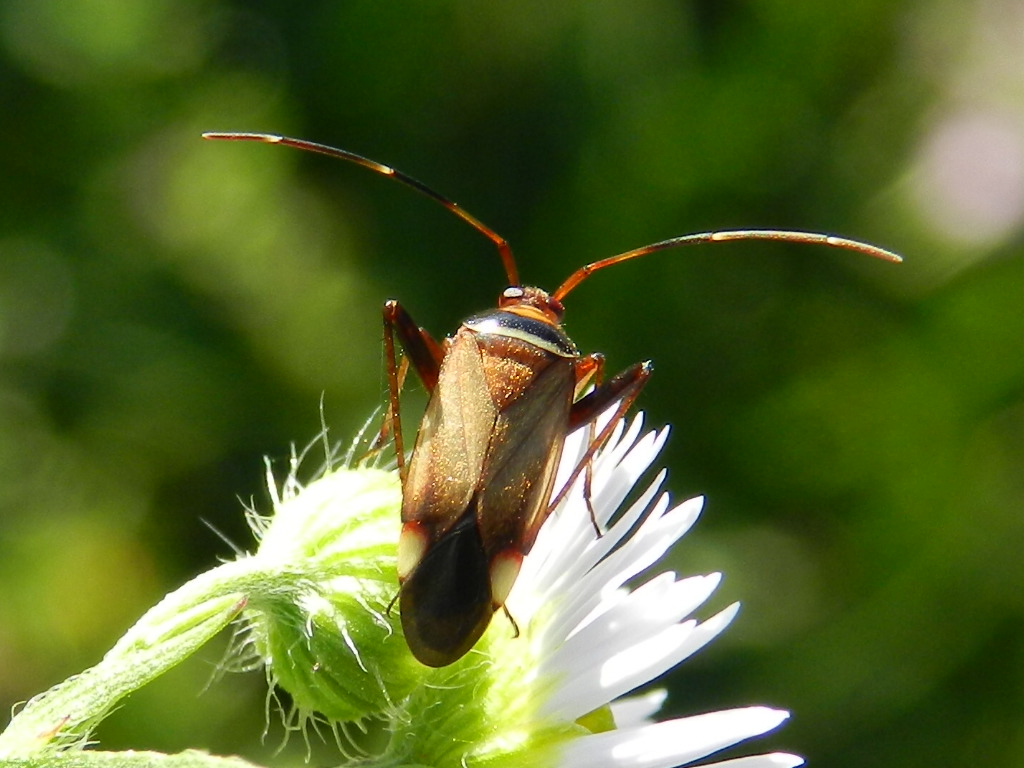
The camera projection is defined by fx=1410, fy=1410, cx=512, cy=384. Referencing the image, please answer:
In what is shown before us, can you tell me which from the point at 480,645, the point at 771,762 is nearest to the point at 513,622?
the point at 480,645

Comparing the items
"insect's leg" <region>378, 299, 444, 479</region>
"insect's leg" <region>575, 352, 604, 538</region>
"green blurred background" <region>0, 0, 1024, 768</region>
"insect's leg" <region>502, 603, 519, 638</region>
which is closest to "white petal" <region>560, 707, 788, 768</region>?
"insect's leg" <region>502, 603, 519, 638</region>

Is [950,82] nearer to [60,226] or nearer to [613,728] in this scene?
[60,226]

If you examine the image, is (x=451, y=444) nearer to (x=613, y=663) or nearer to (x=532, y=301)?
(x=613, y=663)

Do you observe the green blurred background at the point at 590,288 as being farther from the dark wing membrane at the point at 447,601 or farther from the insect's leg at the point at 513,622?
the dark wing membrane at the point at 447,601

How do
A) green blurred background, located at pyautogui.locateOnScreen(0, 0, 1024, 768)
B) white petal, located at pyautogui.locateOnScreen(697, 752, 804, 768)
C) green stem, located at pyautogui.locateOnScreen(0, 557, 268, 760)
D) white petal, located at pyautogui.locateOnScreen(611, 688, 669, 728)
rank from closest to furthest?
1. green stem, located at pyautogui.locateOnScreen(0, 557, 268, 760)
2. white petal, located at pyautogui.locateOnScreen(697, 752, 804, 768)
3. white petal, located at pyautogui.locateOnScreen(611, 688, 669, 728)
4. green blurred background, located at pyautogui.locateOnScreen(0, 0, 1024, 768)

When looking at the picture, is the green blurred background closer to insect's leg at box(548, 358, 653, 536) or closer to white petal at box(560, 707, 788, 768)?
insect's leg at box(548, 358, 653, 536)

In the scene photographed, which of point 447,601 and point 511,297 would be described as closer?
point 447,601

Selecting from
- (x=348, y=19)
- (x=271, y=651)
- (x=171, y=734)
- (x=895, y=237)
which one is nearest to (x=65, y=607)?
(x=171, y=734)

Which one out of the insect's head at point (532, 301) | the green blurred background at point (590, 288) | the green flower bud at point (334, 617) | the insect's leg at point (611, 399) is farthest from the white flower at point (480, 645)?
the green blurred background at point (590, 288)
